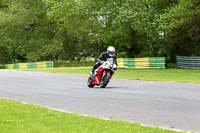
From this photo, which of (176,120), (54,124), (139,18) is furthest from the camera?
(139,18)

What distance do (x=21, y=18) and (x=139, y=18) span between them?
24942 mm

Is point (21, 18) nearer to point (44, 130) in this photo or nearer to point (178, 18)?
point (178, 18)

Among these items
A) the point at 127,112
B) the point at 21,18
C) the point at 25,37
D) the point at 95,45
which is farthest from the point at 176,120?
the point at 95,45

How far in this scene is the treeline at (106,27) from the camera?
33594mm

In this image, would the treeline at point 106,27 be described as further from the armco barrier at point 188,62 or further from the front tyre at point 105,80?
the front tyre at point 105,80

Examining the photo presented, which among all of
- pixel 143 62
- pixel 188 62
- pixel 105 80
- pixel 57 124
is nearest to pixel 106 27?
pixel 143 62

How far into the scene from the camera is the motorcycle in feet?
52.9

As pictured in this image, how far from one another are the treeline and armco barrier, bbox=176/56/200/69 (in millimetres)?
1916

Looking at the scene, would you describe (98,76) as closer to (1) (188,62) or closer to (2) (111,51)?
(2) (111,51)

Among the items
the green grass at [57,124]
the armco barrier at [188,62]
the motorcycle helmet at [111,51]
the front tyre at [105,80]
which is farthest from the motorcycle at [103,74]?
the armco barrier at [188,62]

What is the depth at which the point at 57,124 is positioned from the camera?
7.49m

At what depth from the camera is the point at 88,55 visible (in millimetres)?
67312

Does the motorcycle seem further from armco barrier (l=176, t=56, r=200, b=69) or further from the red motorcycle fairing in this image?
armco barrier (l=176, t=56, r=200, b=69)

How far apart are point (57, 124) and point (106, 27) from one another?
113 feet
